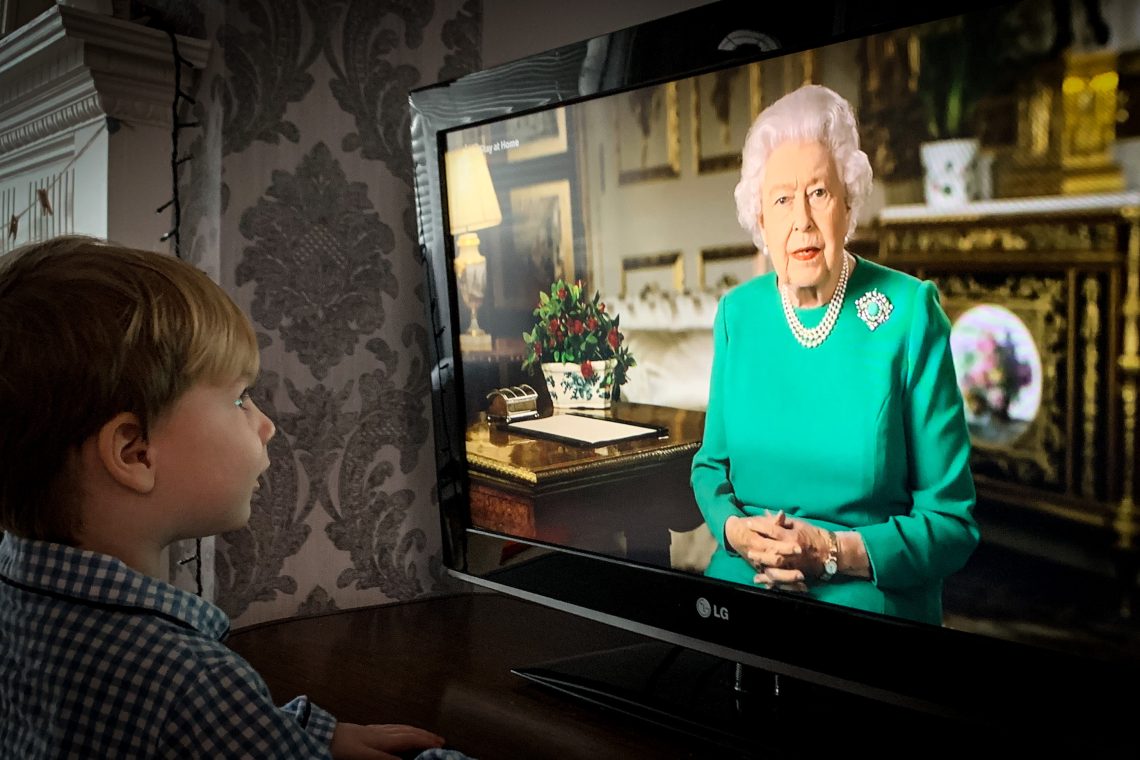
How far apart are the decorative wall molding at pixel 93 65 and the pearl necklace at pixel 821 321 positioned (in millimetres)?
1082

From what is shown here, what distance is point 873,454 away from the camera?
994 mm

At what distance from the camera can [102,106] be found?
4.96ft

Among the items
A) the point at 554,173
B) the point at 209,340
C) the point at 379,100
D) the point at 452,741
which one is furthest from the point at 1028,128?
the point at 379,100

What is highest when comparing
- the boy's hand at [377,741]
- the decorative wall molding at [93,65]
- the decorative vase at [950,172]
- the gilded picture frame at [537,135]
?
the decorative wall molding at [93,65]

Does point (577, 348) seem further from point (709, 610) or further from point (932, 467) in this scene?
point (932, 467)

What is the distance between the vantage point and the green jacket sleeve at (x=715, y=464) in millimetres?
1117

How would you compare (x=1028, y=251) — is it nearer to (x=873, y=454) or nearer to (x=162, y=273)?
(x=873, y=454)

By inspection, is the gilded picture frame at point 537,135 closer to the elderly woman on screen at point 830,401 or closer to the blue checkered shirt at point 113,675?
the elderly woman on screen at point 830,401

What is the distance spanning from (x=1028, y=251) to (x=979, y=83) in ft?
0.52

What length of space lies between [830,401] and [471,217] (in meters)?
0.65

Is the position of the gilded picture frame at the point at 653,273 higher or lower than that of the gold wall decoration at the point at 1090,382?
higher

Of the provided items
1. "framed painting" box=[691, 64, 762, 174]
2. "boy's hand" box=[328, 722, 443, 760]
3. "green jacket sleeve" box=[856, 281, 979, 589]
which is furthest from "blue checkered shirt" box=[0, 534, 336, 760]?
"framed painting" box=[691, 64, 762, 174]

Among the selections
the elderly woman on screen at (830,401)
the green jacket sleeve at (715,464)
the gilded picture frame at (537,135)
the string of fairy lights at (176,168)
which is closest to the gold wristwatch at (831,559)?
the elderly woman on screen at (830,401)

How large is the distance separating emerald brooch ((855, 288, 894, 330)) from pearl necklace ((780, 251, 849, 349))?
0.07 ft
